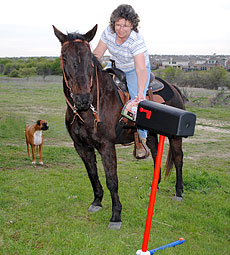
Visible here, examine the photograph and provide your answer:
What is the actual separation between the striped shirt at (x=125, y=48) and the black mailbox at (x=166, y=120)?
164cm

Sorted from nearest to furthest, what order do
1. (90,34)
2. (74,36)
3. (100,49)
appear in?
(74,36)
(90,34)
(100,49)

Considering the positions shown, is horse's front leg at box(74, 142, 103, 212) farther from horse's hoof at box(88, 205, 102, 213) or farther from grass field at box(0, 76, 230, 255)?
grass field at box(0, 76, 230, 255)

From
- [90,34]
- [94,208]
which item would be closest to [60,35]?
[90,34]

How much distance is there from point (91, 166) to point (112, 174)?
0.60 metres

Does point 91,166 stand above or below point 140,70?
below

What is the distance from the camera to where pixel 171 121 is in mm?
2246

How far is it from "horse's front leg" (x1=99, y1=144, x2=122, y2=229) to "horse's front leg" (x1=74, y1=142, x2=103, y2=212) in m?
0.42

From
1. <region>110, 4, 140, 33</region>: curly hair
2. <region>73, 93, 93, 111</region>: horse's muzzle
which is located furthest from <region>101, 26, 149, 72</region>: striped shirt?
<region>73, 93, 93, 111</region>: horse's muzzle

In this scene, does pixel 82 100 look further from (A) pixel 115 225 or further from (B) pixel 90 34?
(A) pixel 115 225

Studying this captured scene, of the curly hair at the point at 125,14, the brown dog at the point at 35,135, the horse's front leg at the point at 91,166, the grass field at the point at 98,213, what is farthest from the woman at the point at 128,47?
the brown dog at the point at 35,135

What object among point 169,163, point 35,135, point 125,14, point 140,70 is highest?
point 125,14

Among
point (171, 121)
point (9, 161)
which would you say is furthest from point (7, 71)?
point (171, 121)

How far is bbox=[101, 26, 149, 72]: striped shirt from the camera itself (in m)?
3.90

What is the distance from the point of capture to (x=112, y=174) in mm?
4090
